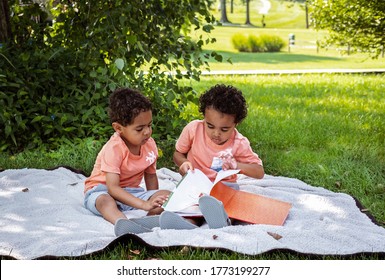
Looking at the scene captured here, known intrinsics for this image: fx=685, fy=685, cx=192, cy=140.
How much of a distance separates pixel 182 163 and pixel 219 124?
0.43 meters

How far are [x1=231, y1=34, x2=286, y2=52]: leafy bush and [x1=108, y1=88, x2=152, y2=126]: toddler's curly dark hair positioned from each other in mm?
20753

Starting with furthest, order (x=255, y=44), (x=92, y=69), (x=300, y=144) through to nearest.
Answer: (x=255, y=44), (x=92, y=69), (x=300, y=144)

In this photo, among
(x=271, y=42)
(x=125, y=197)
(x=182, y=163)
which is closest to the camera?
(x=125, y=197)

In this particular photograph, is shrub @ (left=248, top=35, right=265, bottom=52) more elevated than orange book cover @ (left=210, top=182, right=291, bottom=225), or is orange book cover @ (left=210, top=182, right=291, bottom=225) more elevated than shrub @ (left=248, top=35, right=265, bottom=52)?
orange book cover @ (left=210, top=182, right=291, bottom=225)

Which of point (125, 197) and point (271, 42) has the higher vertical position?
point (125, 197)

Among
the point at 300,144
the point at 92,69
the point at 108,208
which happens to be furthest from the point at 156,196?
the point at 92,69

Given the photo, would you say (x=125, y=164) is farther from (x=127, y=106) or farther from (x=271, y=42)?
(x=271, y=42)

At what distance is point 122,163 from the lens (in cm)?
400

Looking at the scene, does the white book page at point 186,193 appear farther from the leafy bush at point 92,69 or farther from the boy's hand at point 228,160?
the leafy bush at point 92,69

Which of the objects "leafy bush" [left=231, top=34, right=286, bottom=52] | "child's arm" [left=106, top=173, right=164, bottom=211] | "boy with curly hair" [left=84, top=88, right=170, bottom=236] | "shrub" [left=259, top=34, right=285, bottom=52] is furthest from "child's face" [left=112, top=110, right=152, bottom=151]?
"shrub" [left=259, top=34, right=285, bottom=52]

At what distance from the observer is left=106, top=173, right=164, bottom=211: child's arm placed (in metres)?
Result: 3.72

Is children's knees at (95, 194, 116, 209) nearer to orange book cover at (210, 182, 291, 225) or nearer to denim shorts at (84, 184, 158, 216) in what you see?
denim shorts at (84, 184, 158, 216)

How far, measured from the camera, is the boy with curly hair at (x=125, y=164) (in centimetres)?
387
